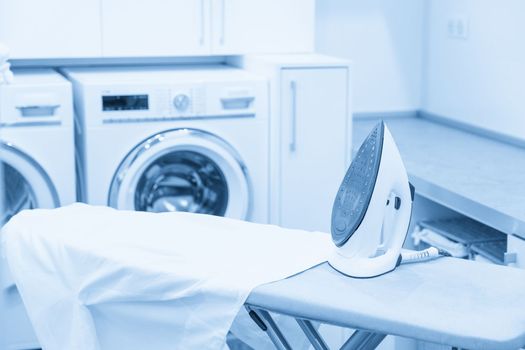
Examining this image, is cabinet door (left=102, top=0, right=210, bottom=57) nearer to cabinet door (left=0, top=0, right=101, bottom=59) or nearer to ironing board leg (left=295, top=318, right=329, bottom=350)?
cabinet door (left=0, top=0, right=101, bottom=59)

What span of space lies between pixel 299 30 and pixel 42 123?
1157mm

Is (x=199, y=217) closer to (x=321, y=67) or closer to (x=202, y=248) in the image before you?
(x=202, y=248)

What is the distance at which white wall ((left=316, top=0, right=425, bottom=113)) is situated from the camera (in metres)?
3.79

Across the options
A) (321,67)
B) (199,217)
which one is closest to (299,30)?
(321,67)

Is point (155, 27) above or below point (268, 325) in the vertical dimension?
above

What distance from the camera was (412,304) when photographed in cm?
157

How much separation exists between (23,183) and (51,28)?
613 mm

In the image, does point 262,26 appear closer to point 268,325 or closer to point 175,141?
point 175,141

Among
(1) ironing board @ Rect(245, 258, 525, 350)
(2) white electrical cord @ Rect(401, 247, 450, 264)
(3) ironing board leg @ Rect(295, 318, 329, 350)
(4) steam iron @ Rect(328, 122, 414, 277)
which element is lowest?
(3) ironing board leg @ Rect(295, 318, 329, 350)

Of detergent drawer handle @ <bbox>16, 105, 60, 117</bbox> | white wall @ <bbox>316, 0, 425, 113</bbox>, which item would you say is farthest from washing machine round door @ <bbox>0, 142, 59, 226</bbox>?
white wall @ <bbox>316, 0, 425, 113</bbox>

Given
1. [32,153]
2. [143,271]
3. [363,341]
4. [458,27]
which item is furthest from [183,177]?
[363,341]

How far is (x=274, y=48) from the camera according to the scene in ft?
11.5

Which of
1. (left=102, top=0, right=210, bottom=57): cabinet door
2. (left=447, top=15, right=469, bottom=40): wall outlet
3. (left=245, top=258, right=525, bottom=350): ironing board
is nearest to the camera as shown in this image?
(left=245, top=258, right=525, bottom=350): ironing board

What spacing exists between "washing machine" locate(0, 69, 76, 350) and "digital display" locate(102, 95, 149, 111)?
125 millimetres
